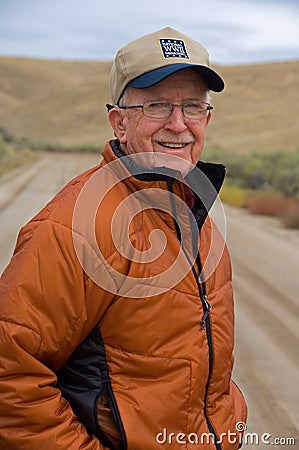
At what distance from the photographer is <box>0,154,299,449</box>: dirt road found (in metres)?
4.66

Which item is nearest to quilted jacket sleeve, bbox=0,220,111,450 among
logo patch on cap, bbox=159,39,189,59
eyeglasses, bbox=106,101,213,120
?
eyeglasses, bbox=106,101,213,120

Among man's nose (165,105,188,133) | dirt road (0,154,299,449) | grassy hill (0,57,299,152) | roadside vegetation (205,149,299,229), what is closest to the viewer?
man's nose (165,105,188,133)

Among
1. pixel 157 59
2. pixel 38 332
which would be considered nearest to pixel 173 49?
pixel 157 59

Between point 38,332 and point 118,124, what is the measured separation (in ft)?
2.36

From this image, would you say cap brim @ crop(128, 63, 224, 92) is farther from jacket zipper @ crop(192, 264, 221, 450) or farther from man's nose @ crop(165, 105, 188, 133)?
jacket zipper @ crop(192, 264, 221, 450)

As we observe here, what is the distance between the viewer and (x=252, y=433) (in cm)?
433

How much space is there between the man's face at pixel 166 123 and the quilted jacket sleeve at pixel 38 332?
1.35 feet

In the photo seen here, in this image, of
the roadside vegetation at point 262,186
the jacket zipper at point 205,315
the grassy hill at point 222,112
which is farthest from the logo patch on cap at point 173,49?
the grassy hill at point 222,112

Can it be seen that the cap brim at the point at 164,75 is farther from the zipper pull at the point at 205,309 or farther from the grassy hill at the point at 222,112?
the grassy hill at the point at 222,112

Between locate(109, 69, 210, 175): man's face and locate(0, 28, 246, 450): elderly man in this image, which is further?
locate(109, 69, 210, 175): man's face

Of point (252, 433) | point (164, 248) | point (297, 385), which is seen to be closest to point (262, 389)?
point (297, 385)

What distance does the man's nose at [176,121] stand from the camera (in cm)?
211

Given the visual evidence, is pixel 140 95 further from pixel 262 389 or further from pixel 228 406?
pixel 262 389

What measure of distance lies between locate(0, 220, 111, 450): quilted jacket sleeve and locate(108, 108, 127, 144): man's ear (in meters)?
0.42
